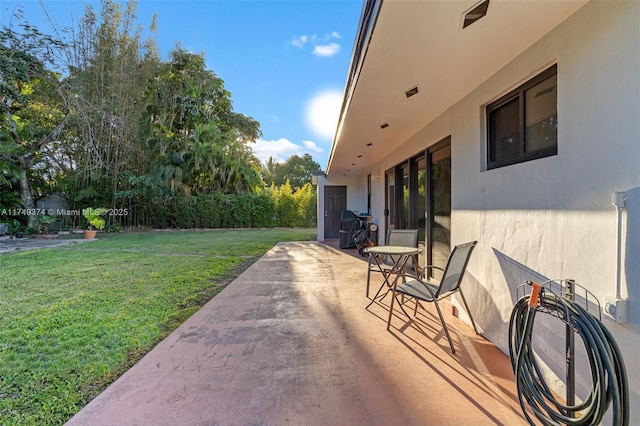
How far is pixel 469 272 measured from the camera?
2.91 metres

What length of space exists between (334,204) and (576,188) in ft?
32.3

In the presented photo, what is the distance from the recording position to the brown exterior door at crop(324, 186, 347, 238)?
448 inches

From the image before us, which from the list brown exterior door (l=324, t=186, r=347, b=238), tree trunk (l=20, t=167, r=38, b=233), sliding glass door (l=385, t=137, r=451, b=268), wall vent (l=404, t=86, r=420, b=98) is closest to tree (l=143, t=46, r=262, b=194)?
tree trunk (l=20, t=167, r=38, b=233)

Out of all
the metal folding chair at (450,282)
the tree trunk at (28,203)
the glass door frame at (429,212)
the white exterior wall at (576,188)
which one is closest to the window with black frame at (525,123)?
the white exterior wall at (576,188)

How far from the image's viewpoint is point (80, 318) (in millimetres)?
2994

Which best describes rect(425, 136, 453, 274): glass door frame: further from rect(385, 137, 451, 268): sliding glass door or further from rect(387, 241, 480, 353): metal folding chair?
rect(387, 241, 480, 353): metal folding chair

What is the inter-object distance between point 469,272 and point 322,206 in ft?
26.9

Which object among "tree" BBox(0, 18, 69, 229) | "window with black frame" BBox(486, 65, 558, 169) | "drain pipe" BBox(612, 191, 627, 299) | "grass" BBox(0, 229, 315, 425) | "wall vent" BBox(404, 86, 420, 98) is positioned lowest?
"grass" BBox(0, 229, 315, 425)

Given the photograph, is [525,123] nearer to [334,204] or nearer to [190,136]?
[334,204]

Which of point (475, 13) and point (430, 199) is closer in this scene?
point (475, 13)

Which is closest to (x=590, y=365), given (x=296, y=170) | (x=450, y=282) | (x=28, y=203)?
(x=450, y=282)

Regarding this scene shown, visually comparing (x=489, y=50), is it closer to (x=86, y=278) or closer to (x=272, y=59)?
(x=86, y=278)

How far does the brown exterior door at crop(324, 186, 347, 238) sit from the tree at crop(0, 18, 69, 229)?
365 inches

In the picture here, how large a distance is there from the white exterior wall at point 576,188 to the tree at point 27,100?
1267cm
